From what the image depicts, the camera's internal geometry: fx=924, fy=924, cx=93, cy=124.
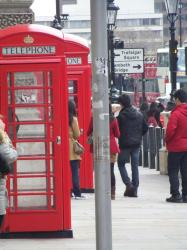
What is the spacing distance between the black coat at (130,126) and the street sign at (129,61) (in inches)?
354

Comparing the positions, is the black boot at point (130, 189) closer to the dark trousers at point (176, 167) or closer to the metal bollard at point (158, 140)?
the dark trousers at point (176, 167)

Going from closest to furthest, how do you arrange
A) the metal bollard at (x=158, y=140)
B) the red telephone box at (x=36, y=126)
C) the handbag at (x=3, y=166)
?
the handbag at (x=3, y=166)
the red telephone box at (x=36, y=126)
the metal bollard at (x=158, y=140)

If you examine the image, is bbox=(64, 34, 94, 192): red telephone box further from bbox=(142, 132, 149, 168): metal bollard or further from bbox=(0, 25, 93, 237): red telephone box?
bbox=(142, 132, 149, 168): metal bollard

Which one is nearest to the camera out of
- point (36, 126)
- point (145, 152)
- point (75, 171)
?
point (36, 126)

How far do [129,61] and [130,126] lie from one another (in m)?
9.73

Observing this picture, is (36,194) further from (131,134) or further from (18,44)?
(131,134)

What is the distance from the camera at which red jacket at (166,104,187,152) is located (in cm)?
1437

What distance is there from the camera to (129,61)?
24891mm

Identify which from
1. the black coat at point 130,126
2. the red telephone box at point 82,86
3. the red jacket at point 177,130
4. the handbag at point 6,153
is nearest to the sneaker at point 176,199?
the red jacket at point 177,130

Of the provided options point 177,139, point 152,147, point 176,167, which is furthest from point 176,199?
point 152,147

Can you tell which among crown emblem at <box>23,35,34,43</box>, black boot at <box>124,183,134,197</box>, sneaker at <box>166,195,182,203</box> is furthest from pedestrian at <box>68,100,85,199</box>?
crown emblem at <box>23,35,34,43</box>

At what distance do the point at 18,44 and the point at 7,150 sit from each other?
6.74 feet

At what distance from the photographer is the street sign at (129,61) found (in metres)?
24.5

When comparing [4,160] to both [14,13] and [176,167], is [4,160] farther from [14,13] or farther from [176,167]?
[176,167]
